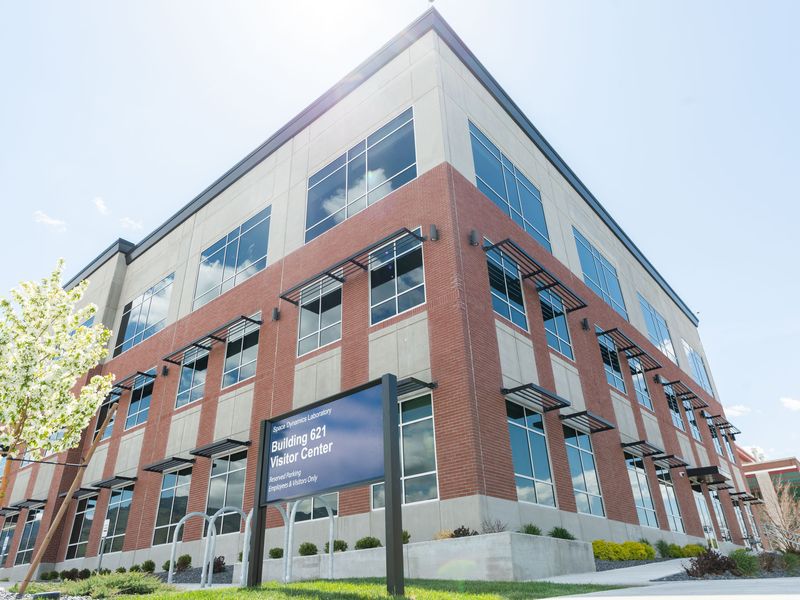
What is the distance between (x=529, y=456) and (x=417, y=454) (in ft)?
11.3

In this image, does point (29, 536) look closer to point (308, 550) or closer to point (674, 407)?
point (308, 550)

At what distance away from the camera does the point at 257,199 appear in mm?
26203

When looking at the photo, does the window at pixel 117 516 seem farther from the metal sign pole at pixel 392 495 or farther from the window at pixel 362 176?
the metal sign pole at pixel 392 495

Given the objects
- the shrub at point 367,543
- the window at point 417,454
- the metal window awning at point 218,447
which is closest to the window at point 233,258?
the metal window awning at point 218,447

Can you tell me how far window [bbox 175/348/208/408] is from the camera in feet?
78.1

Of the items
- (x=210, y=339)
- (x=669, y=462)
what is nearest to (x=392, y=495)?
(x=210, y=339)

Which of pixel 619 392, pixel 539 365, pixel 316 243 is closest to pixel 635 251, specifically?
pixel 619 392

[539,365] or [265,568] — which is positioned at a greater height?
[539,365]

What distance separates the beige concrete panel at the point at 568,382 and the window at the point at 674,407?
12486 millimetres

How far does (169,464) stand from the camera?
2195cm

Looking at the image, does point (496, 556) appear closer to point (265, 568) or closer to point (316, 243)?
point (265, 568)

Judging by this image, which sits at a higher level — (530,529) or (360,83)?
(360,83)

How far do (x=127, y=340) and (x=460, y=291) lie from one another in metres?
22.9

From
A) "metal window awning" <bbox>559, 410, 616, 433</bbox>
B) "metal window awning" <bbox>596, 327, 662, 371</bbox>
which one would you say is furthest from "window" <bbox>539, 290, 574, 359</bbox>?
"metal window awning" <bbox>596, 327, 662, 371</bbox>
